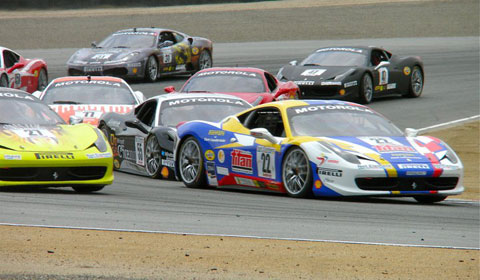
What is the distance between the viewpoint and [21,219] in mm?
8750

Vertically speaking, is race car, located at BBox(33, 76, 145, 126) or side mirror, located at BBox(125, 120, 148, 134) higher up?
side mirror, located at BBox(125, 120, 148, 134)

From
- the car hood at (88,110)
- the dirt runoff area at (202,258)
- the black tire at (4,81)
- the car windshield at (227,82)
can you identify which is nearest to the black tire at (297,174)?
the dirt runoff area at (202,258)

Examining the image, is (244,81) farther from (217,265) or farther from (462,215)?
(217,265)

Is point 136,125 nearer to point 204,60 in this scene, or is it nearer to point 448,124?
point 448,124

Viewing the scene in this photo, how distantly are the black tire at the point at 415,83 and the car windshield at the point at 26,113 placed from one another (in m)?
13.5

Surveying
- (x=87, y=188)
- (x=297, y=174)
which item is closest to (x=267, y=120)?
(x=297, y=174)

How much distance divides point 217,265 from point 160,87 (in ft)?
58.9

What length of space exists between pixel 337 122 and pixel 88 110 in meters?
6.32

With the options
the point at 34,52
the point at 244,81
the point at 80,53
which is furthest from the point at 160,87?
the point at 34,52

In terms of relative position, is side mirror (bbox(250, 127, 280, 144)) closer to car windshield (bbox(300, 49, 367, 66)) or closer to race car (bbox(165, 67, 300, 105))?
race car (bbox(165, 67, 300, 105))

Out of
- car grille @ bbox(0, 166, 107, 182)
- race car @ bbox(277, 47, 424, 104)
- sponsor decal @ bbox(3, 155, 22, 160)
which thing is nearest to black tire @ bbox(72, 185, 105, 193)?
car grille @ bbox(0, 166, 107, 182)

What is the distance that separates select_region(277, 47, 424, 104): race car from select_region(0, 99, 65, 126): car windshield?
392 inches

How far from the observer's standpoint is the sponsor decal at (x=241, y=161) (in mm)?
11725

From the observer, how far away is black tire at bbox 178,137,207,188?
12422 millimetres
